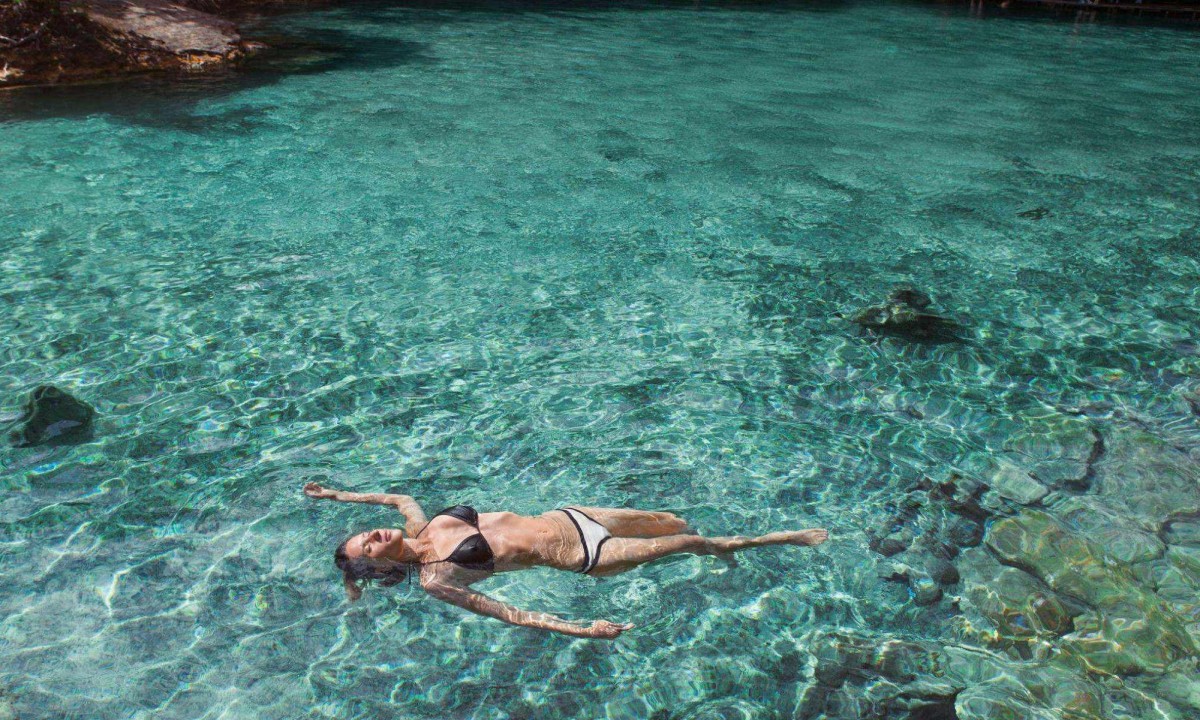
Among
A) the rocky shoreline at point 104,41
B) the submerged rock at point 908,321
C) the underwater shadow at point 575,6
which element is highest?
the underwater shadow at point 575,6

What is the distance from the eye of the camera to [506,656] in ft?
15.3

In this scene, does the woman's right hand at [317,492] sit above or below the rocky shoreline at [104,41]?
below

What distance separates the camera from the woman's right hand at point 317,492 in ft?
18.1

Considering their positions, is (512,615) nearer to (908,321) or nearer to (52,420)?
(52,420)

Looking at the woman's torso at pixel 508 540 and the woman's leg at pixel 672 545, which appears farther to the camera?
the woman's leg at pixel 672 545

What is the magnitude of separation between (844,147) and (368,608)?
36.4 feet

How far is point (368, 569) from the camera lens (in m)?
4.82

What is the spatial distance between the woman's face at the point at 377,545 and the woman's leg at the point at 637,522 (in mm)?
1088

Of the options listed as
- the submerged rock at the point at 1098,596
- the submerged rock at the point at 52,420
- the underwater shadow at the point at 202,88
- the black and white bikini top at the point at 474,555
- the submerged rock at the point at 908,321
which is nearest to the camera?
the submerged rock at the point at 1098,596

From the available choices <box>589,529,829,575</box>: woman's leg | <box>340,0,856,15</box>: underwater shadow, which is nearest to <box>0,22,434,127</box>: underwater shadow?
<box>340,0,856,15</box>: underwater shadow

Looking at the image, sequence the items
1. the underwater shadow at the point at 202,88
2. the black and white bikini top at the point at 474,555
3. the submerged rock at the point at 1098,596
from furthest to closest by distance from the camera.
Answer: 1. the underwater shadow at the point at 202,88
2. the black and white bikini top at the point at 474,555
3. the submerged rock at the point at 1098,596

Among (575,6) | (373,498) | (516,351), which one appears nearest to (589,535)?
(373,498)

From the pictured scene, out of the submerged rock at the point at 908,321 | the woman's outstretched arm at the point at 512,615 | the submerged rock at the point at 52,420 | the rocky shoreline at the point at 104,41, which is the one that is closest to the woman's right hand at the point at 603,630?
the woman's outstretched arm at the point at 512,615

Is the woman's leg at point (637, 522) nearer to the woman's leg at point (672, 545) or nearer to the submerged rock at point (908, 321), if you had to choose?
the woman's leg at point (672, 545)
